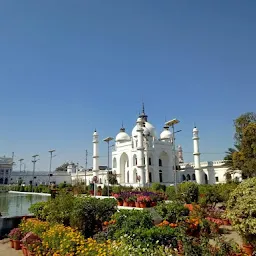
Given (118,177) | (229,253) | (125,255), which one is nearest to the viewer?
(125,255)

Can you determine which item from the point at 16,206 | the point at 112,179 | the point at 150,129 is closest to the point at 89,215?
the point at 16,206

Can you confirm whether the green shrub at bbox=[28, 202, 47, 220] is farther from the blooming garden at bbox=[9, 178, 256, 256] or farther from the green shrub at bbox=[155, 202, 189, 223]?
the green shrub at bbox=[155, 202, 189, 223]

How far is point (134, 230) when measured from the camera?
6.30m

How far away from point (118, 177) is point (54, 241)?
39.7 m

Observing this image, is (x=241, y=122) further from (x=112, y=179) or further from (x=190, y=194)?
(x=112, y=179)

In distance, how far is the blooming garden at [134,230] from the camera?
520cm

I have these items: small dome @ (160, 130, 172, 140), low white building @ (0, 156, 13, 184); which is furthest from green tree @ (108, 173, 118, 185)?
low white building @ (0, 156, 13, 184)

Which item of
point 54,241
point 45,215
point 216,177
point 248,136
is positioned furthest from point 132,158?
point 54,241

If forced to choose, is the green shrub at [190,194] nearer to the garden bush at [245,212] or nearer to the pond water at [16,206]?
the garden bush at [245,212]

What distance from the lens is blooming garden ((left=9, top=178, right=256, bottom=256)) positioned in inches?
205

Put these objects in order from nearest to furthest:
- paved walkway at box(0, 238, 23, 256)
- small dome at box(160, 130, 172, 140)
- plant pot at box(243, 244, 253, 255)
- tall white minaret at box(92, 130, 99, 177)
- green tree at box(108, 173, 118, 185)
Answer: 1. plant pot at box(243, 244, 253, 255)
2. paved walkway at box(0, 238, 23, 256)
3. green tree at box(108, 173, 118, 185)
4. tall white minaret at box(92, 130, 99, 177)
5. small dome at box(160, 130, 172, 140)

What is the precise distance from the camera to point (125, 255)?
187 inches

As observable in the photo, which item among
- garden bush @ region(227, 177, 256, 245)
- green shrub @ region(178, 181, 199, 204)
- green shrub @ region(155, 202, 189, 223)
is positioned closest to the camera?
garden bush @ region(227, 177, 256, 245)

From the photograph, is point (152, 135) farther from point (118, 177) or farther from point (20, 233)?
point (20, 233)
